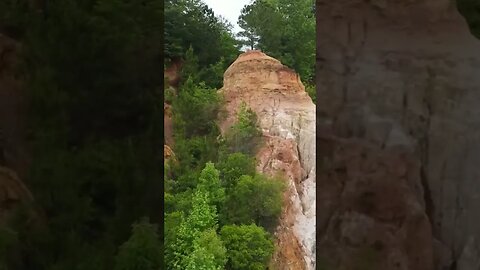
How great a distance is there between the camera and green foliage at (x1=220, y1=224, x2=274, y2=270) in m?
2.26

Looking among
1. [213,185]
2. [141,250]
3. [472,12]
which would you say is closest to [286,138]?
[213,185]

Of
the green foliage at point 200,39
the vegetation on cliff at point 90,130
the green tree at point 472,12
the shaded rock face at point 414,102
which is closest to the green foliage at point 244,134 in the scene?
the green foliage at point 200,39

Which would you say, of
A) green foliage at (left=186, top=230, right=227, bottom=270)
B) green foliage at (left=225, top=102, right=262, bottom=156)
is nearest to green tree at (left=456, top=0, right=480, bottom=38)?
green foliage at (left=225, top=102, right=262, bottom=156)

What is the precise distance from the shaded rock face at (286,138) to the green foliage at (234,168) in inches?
1.4

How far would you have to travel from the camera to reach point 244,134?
2293 mm

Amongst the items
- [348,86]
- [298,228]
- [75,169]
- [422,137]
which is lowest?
[298,228]

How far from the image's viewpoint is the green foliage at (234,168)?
2.28m

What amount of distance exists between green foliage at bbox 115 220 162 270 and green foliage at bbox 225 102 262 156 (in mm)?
408

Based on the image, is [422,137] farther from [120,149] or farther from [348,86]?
[120,149]

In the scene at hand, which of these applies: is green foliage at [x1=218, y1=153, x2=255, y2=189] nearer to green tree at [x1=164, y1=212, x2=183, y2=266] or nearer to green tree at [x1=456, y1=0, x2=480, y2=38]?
green tree at [x1=164, y1=212, x2=183, y2=266]

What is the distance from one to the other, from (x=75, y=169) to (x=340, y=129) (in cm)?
86

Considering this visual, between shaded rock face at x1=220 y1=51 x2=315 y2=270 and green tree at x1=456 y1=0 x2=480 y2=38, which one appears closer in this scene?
green tree at x1=456 y1=0 x2=480 y2=38

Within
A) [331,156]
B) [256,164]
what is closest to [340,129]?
[331,156]

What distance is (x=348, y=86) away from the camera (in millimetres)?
1915
